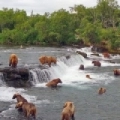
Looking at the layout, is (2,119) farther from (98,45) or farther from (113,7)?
(113,7)

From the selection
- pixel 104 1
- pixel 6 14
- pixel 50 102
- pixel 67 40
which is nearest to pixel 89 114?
pixel 50 102

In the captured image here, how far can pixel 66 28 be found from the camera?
260 ft

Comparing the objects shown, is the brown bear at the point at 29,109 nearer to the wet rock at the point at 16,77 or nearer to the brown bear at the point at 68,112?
the brown bear at the point at 68,112

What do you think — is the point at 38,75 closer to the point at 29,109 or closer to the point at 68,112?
the point at 29,109

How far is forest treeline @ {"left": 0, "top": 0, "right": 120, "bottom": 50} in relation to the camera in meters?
71.2

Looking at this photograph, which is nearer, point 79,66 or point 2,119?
point 2,119

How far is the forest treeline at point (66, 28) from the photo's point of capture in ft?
234

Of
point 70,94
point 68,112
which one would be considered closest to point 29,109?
point 68,112

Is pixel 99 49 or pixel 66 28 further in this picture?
pixel 66 28

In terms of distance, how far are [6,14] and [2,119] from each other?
79508 millimetres

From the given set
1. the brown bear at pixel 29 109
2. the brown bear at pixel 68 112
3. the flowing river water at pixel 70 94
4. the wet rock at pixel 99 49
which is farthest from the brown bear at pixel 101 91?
the wet rock at pixel 99 49

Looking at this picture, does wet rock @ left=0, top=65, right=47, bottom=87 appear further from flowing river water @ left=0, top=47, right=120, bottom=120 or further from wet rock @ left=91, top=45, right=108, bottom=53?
wet rock @ left=91, top=45, right=108, bottom=53

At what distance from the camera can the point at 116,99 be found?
30266 mm

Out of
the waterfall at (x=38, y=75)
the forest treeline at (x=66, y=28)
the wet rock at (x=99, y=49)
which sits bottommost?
the waterfall at (x=38, y=75)
